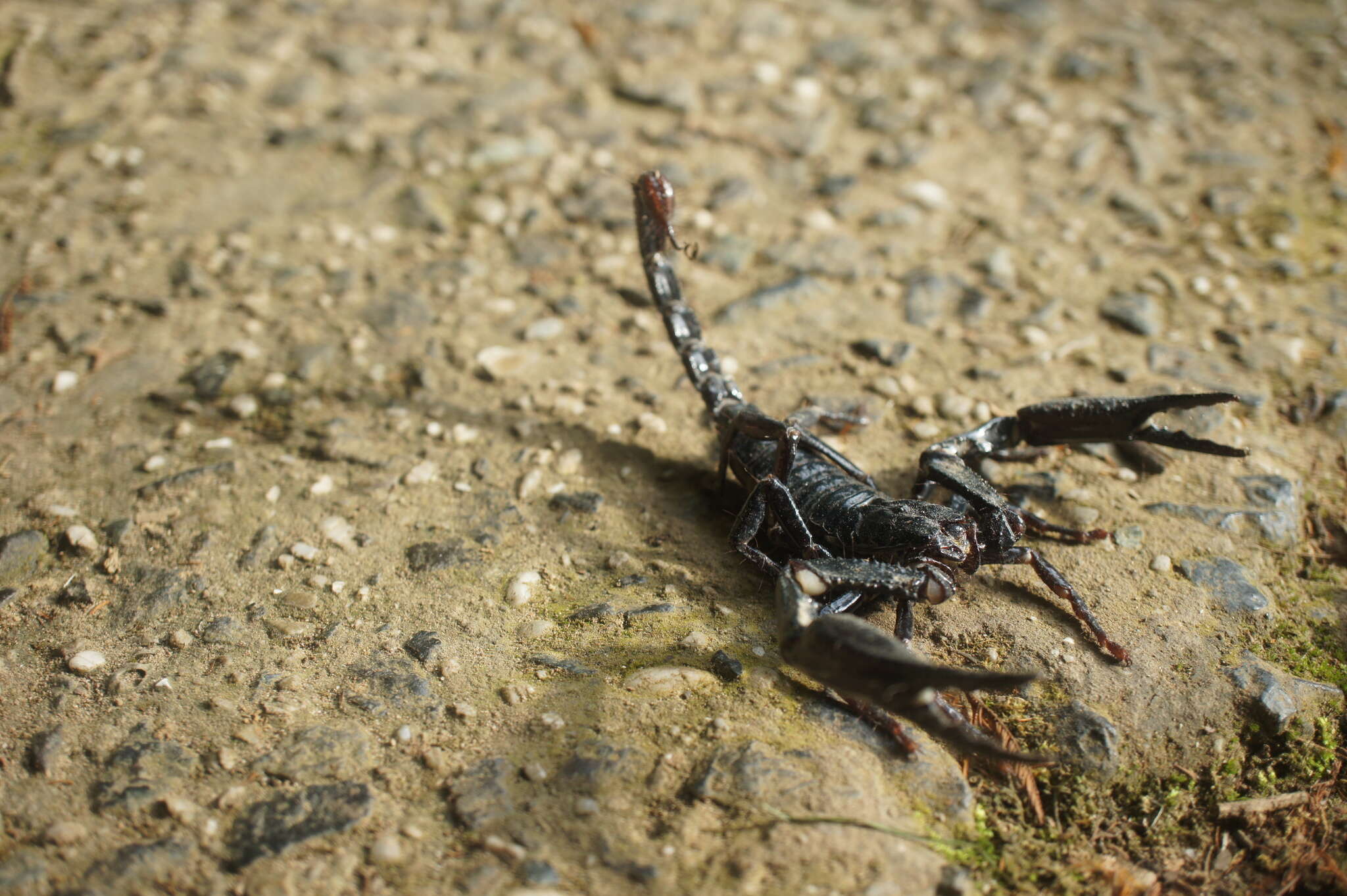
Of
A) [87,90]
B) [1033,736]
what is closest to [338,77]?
[87,90]

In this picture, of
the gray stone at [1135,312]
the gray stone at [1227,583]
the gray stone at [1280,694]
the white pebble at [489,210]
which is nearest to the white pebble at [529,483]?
the white pebble at [489,210]

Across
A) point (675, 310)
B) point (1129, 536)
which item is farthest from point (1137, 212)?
point (675, 310)

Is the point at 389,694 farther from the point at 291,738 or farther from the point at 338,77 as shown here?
the point at 338,77

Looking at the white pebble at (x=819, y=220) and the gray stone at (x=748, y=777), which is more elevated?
the white pebble at (x=819, y=220)

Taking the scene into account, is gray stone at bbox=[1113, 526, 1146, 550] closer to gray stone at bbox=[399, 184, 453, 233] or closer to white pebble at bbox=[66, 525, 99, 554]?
gray stone at bbox=[399, 184, 453, 233]

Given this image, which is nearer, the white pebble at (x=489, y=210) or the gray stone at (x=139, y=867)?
the gray stone at (x=139, y=867)

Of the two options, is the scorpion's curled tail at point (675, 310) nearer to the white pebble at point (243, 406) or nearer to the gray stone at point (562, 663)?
the gray stone at point (562, 663)
